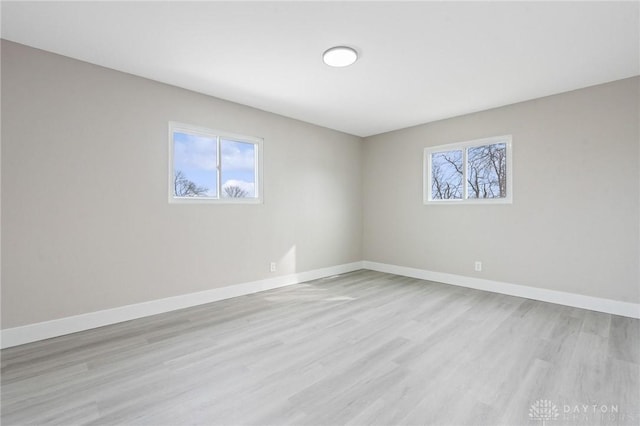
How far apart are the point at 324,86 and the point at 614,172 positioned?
3394 mm

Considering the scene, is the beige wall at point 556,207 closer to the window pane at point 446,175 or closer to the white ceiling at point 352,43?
the window pane at point 446,175

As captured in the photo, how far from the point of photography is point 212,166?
3752mm

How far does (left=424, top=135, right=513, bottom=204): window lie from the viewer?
161 inches

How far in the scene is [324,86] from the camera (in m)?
3.37

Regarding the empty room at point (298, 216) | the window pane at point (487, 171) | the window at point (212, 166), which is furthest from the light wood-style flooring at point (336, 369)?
the window pane at point (487, 171)

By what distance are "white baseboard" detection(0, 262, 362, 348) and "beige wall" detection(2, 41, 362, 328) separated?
66mm

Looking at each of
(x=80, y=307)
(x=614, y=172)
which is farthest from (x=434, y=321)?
(x=80, y=307)

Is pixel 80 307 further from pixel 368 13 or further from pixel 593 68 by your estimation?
pixel 593 68

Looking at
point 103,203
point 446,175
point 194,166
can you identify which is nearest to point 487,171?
point 446,175

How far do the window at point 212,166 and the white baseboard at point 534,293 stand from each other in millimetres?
2959

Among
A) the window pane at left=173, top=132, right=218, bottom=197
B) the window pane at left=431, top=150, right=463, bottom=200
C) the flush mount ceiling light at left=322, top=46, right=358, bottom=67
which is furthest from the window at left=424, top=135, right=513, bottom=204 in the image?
the window pane at left=173, top=132, right=218, bottom=197

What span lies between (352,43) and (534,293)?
147 inches

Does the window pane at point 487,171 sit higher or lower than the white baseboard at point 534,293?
higher

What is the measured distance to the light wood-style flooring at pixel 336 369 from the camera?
163 centimetres
